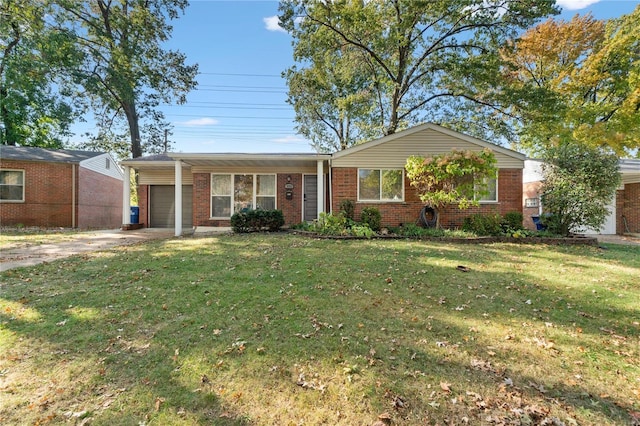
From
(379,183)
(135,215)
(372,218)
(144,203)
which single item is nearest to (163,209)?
(144,203)

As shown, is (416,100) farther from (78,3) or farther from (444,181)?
(78,3)

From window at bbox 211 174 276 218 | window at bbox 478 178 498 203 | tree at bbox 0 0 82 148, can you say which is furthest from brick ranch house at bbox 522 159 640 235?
tree at bbox 0 0 82 148

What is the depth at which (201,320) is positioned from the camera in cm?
369

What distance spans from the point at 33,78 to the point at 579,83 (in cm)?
3145

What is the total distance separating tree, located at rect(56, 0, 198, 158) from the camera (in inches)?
701

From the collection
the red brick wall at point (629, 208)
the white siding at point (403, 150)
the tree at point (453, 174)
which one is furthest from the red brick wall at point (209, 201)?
the red brick wall at point (629, 208)

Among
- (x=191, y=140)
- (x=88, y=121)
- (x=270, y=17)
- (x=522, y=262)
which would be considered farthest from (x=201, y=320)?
(x=191, y=140)

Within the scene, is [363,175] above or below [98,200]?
above

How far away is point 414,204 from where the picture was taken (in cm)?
1173

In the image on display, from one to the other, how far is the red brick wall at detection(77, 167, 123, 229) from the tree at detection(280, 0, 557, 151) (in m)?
13.1

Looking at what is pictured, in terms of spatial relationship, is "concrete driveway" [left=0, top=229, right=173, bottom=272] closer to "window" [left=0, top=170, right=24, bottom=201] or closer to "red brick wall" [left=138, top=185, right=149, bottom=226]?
"red brick wall" [left=138, top=185, right=149, bottom=226]

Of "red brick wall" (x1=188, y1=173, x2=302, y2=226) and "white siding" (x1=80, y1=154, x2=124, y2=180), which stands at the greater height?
"white siding" (x1=80, y1=154, x2=124, y2=180)

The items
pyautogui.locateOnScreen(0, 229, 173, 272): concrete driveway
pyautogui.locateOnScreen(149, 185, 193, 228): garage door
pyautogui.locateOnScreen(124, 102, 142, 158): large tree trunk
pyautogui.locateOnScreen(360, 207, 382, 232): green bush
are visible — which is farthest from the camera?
pyautogui.locateOnScreen(124, 102, 142, 158): large tree trunk

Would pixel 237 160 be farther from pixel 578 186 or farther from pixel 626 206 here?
pixel 626 206
